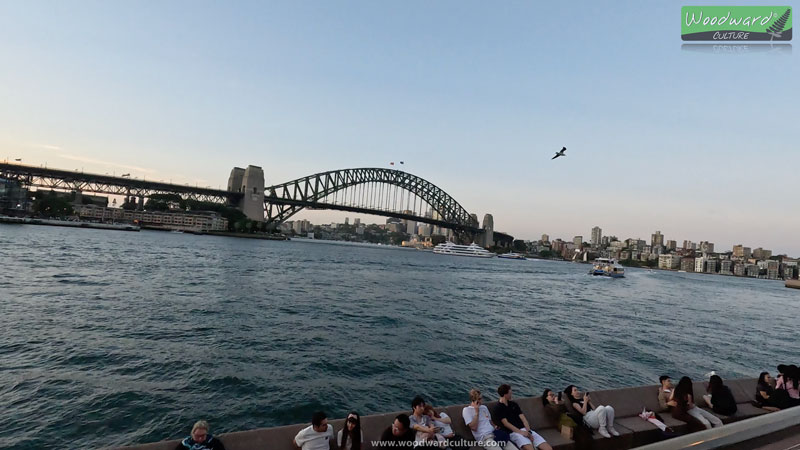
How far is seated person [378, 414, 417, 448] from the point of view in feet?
14.3

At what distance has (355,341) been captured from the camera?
39.6 feet

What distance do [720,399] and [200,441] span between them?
729cm

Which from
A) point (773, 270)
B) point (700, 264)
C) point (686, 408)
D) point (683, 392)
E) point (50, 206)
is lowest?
point (686, 408)

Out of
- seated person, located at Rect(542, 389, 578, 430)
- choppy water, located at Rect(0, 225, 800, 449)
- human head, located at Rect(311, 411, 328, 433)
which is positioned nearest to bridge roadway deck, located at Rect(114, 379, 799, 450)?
seated person, located at Rect(542, 389, 578, 430)

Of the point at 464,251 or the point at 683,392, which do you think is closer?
the point at 683,392

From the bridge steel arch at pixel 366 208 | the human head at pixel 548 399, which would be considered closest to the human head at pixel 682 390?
the human head at pixel 548 399

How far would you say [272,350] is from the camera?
10430 mm

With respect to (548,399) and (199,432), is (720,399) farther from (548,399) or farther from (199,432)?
(199,432)

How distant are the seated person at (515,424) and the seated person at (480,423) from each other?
0.10m

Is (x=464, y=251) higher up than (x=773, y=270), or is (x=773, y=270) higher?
(x=773, y=270)

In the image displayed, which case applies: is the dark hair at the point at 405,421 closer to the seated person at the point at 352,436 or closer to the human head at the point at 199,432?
the seated person at the point at 352,436

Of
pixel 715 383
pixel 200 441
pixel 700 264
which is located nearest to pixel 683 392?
pixel 715 383

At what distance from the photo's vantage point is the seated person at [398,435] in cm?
436

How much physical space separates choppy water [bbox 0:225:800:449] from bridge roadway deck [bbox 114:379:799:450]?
247 cm
